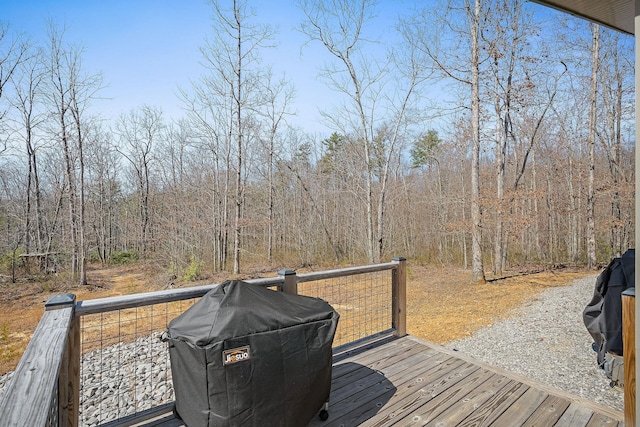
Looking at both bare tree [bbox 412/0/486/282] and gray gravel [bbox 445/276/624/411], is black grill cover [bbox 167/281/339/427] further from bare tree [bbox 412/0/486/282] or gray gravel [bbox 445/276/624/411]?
bare tree [bbox 412/0/486/282]

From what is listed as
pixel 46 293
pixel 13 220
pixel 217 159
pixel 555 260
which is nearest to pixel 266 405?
pixel 46 293

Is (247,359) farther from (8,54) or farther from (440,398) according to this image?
(8,54)

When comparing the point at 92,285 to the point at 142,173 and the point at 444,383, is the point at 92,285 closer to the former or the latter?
the point at 142,173

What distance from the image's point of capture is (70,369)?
5.52ft

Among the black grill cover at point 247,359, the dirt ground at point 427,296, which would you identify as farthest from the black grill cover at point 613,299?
the black grill cover at point 247,359

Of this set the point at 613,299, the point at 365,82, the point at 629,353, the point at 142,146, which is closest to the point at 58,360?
the point at 629,353

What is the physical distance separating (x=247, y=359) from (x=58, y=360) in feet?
2.63

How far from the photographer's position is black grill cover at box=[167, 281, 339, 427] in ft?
5.26

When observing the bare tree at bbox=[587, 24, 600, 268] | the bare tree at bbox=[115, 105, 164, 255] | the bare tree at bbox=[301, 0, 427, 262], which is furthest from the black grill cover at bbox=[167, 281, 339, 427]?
the bare tree at bbox=[115, 105, 164, 255]

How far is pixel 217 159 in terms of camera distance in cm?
1373

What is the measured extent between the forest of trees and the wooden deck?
270 inches

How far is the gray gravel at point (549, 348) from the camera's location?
3396 mm

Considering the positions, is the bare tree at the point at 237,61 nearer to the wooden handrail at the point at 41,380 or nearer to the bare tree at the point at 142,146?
the bare tree at the point at 142,146

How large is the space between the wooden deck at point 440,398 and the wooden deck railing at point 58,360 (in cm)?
65
